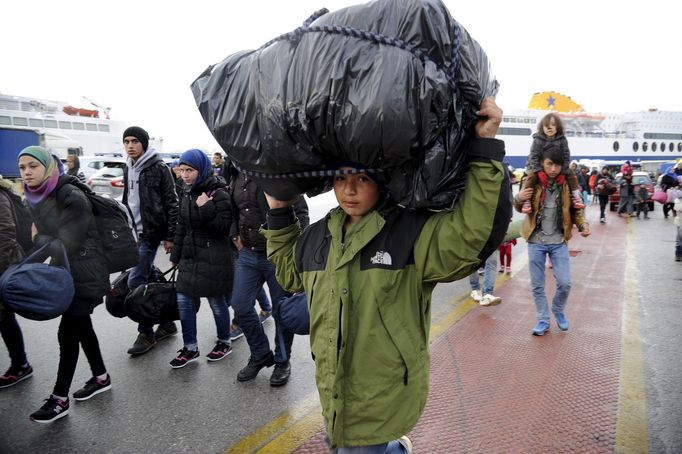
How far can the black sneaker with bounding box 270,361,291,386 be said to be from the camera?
3.27m

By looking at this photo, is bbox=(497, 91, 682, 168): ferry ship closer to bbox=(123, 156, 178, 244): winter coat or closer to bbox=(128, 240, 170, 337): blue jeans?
bbox=(123, 156, 178, 244): winter coat

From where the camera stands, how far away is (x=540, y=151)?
4.02m

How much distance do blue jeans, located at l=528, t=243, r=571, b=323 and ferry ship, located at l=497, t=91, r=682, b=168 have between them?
1629 inches

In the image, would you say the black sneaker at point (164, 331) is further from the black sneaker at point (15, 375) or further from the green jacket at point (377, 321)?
the green jacket at point (377, 321)

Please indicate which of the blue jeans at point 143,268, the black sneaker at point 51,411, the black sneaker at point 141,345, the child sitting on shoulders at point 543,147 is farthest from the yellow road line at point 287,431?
the child sitting on shoulders at point 543,147

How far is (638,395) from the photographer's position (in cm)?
303

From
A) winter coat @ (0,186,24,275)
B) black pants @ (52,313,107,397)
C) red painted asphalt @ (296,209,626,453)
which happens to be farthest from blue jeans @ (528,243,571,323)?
winter coat @ (0,186,24,275)

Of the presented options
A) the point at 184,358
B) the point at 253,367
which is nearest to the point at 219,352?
the point at 184,358

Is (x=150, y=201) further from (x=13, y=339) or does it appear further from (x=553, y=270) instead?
(x=553, y=270)

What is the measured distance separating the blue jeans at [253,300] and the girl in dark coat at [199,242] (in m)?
0.25

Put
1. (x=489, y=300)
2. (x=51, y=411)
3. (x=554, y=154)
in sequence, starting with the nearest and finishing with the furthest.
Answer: (x=51, y=411)
(x=554, y=154)
(x=489, y=300)

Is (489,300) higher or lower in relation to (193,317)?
lower

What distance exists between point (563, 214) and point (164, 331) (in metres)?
3.97

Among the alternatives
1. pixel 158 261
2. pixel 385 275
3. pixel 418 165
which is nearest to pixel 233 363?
pixel 385 275
